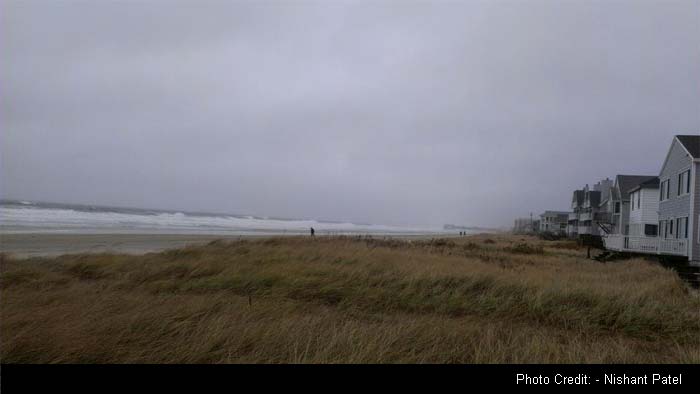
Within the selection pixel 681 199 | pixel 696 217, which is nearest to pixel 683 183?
pixel 681 199

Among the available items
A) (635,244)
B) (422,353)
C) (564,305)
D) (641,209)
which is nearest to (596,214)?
(641,209)

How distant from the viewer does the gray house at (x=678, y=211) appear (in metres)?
20.6

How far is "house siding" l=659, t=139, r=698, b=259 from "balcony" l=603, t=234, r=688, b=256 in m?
0.89

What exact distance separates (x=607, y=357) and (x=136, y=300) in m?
6.45

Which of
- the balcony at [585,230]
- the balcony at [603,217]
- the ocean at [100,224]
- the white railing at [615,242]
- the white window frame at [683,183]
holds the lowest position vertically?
the ocean at [100,224]

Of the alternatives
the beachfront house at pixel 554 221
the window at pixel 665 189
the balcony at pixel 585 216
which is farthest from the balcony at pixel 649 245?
the beachfront house at pixel 554 221

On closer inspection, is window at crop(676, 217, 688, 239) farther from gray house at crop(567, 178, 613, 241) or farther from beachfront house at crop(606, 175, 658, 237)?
gray house at crop(567, 178, 613, 241)

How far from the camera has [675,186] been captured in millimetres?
24500

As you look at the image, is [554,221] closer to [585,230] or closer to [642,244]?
[585,230]

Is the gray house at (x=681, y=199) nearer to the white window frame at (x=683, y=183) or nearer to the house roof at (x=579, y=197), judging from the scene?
the white window frame at (x=683, y=183)

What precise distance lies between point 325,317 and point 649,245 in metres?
25.7

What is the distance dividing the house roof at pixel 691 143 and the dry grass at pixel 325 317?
1465 cm
